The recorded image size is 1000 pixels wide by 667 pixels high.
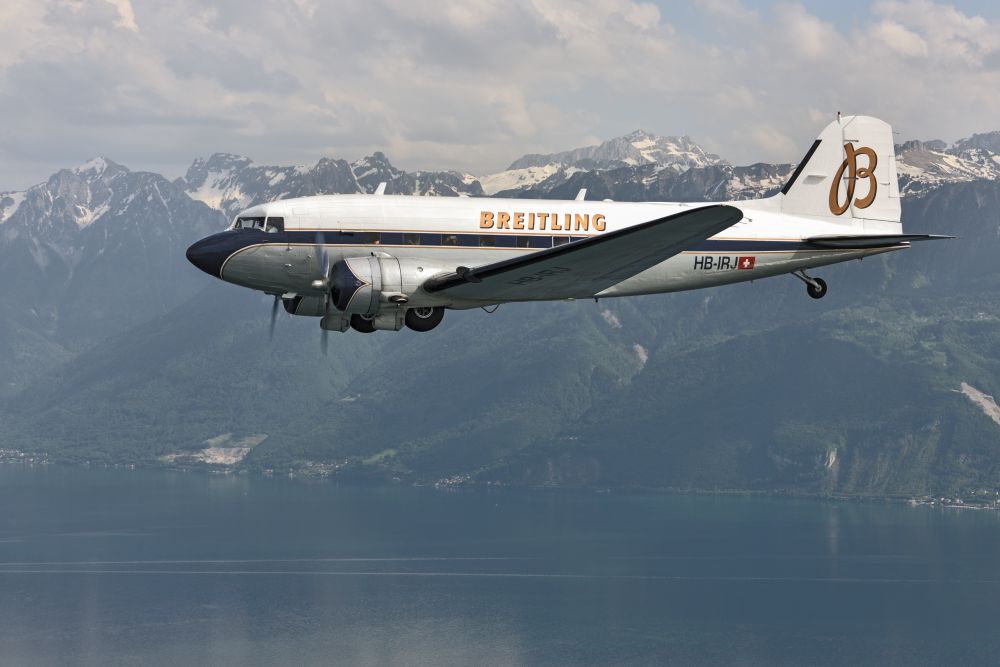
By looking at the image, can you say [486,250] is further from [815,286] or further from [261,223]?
[815,286]

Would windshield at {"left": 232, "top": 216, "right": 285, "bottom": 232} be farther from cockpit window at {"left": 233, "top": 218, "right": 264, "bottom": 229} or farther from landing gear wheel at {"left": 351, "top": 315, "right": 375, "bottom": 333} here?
landing gear wheel at {"left": 351, "top": 315, "right": 375, "bottom": 333}

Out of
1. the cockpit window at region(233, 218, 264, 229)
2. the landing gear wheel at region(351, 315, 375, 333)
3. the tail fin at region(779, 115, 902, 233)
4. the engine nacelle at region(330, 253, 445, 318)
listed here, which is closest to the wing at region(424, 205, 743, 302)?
the engine nacelle at region(330, 253, 445, 318)

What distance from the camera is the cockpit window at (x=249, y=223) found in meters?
43.2

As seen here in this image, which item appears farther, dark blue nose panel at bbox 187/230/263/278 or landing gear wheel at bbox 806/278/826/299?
landing gear wheel at bbox 806/278/826/299

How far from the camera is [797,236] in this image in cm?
4931

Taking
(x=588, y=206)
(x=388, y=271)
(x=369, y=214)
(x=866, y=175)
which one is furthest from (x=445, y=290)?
(x=866, y=175)

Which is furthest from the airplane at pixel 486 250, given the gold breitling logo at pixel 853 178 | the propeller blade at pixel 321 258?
the gold breitling logo at pixel 853 178

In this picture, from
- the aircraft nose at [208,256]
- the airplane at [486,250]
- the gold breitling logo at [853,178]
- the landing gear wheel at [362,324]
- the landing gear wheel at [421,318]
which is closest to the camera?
the airplane at [486,250]

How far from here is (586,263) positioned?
39.3m

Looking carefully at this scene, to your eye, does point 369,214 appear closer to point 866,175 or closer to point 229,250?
point 229,250

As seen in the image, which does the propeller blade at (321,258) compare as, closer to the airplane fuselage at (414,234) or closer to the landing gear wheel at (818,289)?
the airplane fuselage at (414,234)

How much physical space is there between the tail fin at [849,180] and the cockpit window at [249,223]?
2273 centimetres

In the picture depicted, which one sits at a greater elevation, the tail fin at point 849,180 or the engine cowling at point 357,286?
the tail fin at point 849,180

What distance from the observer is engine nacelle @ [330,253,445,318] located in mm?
39938
